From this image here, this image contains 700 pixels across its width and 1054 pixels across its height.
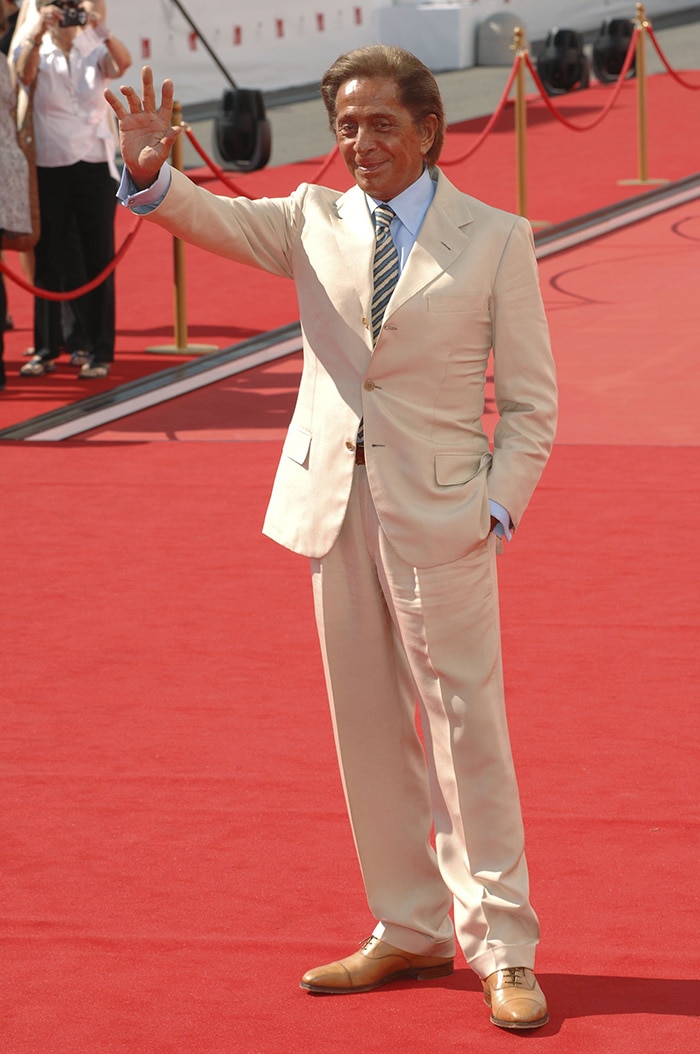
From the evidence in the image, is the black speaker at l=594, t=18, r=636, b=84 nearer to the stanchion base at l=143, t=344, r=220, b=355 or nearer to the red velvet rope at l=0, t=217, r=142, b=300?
the stanchion base at l=143, t=344, r=220, b=355

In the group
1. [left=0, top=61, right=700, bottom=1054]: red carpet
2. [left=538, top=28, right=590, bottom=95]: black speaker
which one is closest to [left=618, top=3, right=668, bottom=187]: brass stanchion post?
[left=538, top=28, right=590, bottom=95]: black speaker

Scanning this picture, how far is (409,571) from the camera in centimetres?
350

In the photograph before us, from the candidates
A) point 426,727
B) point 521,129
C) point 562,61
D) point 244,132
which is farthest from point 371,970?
point 562,61

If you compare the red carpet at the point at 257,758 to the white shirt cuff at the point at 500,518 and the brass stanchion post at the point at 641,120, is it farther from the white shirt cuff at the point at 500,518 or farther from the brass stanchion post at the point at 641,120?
the brass stanchion post at the point at 641,120

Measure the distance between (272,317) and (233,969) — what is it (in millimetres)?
8198

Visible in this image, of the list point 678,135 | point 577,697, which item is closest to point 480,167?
point 678,135

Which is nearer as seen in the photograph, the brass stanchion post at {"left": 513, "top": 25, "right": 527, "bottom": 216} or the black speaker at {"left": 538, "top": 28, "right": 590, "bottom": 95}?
the brass stanchion post at {"left": 513, "top": 25, "right": 527, "bottom": 216}

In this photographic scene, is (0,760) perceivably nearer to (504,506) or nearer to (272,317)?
(504,506)

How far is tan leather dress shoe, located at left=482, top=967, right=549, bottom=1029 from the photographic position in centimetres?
349

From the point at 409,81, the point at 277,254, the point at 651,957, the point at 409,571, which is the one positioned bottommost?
the point at 651,957

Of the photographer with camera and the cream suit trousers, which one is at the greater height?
the photographer with camera

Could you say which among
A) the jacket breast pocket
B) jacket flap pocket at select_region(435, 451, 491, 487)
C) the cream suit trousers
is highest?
the jacket breast pocket

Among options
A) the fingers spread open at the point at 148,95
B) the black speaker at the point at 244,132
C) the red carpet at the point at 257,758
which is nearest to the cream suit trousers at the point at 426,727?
the red carpet at the point at 257,758

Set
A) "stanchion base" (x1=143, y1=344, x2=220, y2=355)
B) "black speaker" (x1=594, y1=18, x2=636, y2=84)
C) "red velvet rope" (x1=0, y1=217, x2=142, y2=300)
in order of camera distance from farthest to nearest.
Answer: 1. "black speaker" (x1=594, y1=18, x2=636, y2=84)
2. "stanchion base" (x1=143, y1=344, x2=220, y2=355)
3. "red velvet rope" (x1=0, y1=217, x2=142, y2=300)
